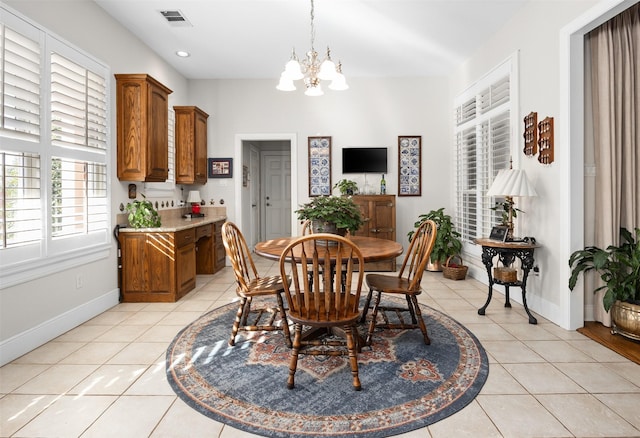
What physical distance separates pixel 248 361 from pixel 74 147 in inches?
96.2

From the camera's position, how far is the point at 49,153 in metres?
2.84

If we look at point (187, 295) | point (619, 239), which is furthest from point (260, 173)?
point (619, 239)

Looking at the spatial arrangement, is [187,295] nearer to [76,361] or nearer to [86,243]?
[86,243]

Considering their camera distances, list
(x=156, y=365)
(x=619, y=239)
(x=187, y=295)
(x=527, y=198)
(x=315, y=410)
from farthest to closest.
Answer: (x=187, y=295), (x=527, y=198), (x=619, y=239), (x=156, y=365), (x=315, y=410)

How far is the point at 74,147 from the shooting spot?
315 centimetres

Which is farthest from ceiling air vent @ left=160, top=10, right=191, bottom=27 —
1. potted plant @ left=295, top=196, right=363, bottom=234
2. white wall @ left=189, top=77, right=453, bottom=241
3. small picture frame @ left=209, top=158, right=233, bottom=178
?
potted plant @ left=295, top=196, right=363, bottom=234

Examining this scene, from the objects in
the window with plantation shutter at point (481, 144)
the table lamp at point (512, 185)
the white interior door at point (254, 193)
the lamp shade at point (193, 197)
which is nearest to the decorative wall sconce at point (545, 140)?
the table lamp at point (512, 185)

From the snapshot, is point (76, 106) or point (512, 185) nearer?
point (76, 106)

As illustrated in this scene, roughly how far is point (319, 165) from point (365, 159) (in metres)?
0.75

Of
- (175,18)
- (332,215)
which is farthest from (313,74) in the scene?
(175,18)

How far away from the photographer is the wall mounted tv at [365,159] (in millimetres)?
5719

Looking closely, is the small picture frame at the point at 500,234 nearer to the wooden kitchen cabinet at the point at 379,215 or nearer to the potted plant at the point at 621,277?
the potted plant at the point at 621,277

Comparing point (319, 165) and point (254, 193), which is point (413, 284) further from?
point (254, 193)

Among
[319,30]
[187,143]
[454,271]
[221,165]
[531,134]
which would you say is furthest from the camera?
[221,165]
